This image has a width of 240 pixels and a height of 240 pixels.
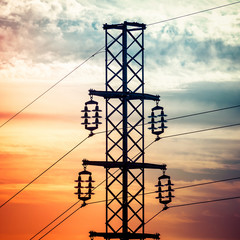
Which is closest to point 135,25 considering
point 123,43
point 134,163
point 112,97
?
point 123,43

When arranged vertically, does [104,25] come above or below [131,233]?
above

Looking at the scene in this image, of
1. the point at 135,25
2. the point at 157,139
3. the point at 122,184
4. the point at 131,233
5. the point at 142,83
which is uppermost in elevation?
the point at 135,25

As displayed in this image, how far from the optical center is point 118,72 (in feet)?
130

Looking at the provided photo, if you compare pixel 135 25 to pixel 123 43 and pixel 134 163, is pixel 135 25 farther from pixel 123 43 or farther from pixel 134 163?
Answer: pixel 134 163

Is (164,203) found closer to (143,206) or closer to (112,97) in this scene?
(143,206)

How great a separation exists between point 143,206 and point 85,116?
231 inches

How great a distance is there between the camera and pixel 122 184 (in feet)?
128

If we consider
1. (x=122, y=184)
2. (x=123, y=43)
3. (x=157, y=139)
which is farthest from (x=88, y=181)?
(x=123, y=43)

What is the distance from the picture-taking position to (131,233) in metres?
39.0

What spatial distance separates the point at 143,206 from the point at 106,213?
2025 mm

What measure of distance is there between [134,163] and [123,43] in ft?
21.2

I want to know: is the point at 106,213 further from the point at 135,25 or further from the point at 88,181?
the point at 135,25

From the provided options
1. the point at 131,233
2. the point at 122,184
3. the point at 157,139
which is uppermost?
the point at 157,139

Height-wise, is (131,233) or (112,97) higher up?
(112,97)
